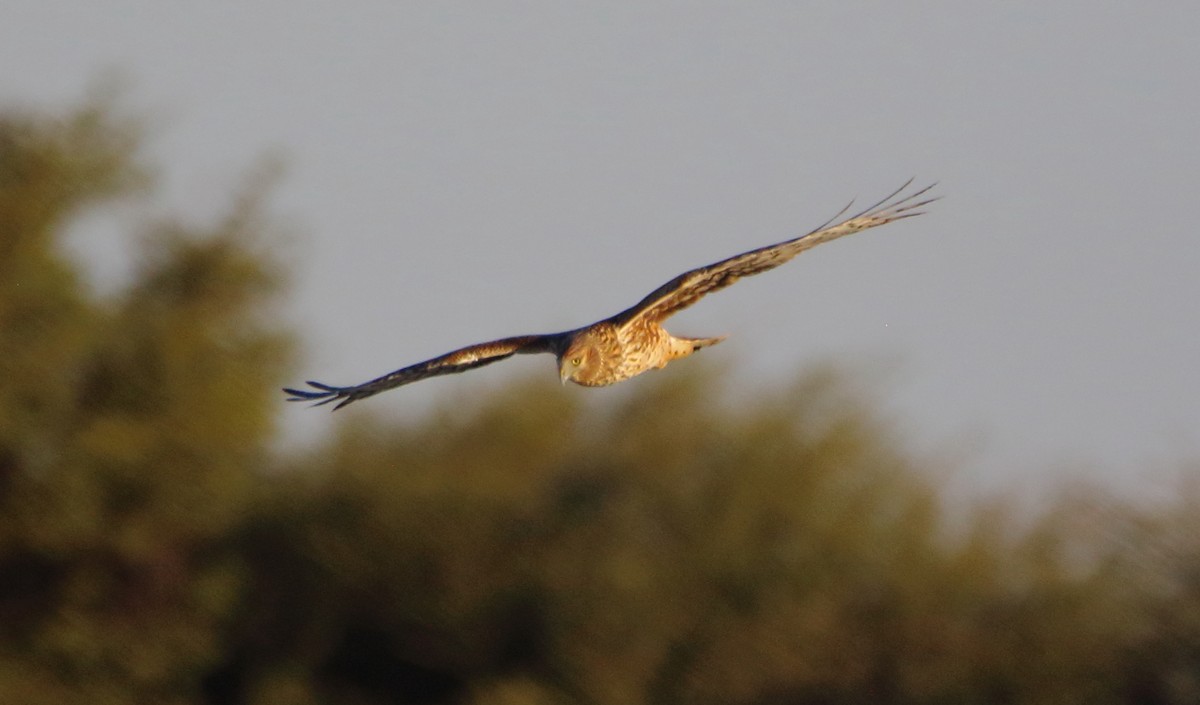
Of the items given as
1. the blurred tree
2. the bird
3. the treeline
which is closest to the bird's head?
the bird

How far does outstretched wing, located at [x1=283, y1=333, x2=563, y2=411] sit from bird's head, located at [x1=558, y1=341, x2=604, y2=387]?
1.10 feet

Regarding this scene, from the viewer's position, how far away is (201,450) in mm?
23375

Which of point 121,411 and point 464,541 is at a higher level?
point 121,411

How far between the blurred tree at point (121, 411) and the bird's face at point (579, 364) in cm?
1298

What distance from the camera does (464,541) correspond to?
21969 mm

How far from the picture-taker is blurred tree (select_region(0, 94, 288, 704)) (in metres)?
22.7

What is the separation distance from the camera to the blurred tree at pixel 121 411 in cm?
2267

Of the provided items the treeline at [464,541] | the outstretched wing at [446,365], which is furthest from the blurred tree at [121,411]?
the outstretched wing at [446,365]

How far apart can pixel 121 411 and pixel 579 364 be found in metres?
14.3

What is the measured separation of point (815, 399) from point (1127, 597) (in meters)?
5.12

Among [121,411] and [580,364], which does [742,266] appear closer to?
[580,364]

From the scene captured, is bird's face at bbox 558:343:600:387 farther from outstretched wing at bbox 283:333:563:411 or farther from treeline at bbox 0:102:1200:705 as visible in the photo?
treeline at bbox 0:102:1200:705

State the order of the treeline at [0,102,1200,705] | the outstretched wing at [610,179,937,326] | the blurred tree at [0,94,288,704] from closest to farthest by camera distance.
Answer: the outstretched wing at [610,179,937,326]
the treeline at [0,102,1200,705]
the blurred tree at [0,94,288,704]

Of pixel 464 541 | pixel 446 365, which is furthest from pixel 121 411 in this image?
pixel 446 365
